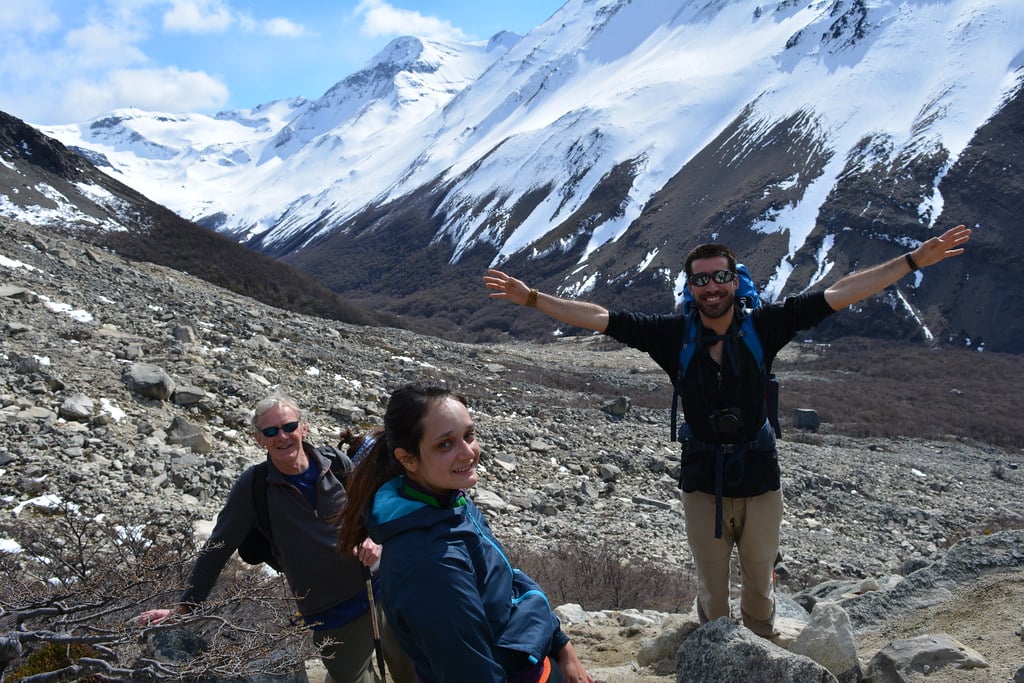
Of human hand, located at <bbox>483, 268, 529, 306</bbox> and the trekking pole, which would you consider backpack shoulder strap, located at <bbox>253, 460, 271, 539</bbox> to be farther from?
human hand, located at <bbox>483, 268, 529, 306</bbox>

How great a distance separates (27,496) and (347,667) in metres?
Answer: 4.74

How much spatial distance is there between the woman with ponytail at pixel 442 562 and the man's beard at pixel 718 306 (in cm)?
164

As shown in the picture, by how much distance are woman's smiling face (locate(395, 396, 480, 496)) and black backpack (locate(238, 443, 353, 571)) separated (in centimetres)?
121

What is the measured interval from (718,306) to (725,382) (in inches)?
14.0

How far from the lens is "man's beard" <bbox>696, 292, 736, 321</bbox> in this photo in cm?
341

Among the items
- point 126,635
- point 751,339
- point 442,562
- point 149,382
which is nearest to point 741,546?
point 751,339

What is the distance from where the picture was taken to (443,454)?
213 centimetres

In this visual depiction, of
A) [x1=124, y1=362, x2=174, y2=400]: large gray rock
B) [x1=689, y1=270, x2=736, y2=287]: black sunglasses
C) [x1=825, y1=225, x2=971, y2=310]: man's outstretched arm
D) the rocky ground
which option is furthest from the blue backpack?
[x1=124, y1=362, x2=174, y2=400]: large gray rock

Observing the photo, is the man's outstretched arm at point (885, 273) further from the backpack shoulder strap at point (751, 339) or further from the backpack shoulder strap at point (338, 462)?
the backpack shoulder strap at point (338, 462)

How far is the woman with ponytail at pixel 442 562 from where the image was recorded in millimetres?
1864

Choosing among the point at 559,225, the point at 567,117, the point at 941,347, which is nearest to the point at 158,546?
the point at 941,347

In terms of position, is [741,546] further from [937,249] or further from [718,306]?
[937,249]

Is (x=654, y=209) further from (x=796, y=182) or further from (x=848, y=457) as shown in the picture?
(x=848, y=457)

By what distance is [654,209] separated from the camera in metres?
71.3
